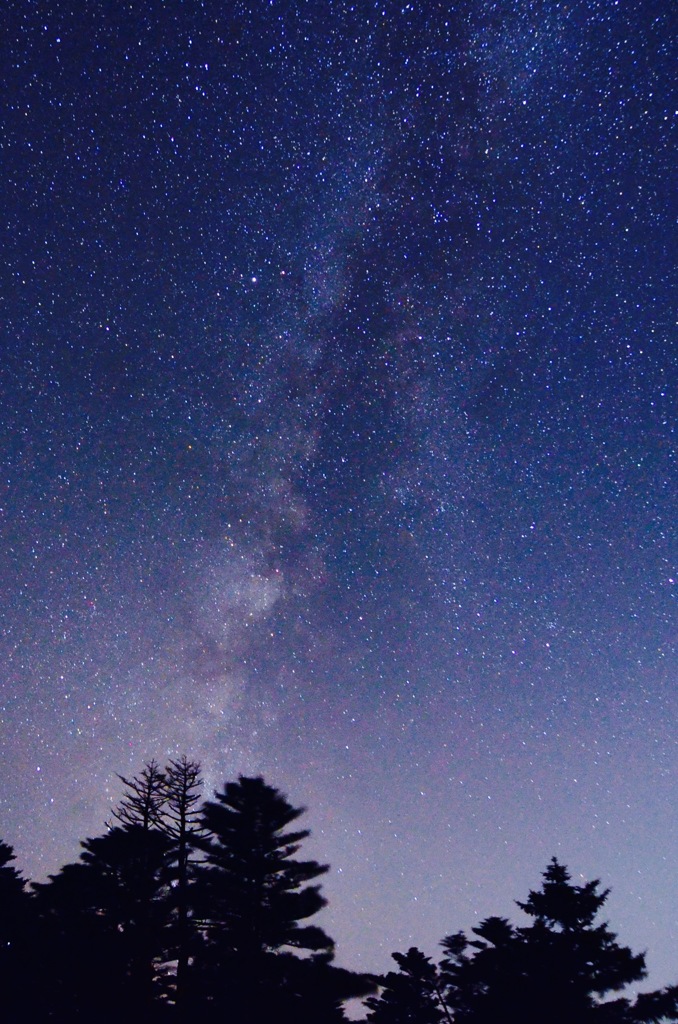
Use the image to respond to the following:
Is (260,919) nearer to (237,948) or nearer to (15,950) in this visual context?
(237,948)

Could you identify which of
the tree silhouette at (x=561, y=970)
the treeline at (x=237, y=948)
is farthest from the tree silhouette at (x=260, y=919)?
the tree silhouette at (x=561, y=970)

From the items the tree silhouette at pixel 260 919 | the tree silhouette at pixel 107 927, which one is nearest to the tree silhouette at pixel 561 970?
the tree silhouette at pixel 260 919

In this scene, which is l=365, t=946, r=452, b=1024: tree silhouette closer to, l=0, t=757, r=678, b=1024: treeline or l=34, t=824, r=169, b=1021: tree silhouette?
l=0, t=757, r=678, b=1024: treeline

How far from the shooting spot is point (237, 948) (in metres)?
17.5

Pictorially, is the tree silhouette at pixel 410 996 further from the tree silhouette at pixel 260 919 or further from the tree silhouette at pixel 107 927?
the tree silhouette at pixel 107 927

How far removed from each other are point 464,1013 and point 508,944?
4083 mm

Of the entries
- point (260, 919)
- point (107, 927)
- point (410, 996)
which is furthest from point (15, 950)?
point (410, 996)

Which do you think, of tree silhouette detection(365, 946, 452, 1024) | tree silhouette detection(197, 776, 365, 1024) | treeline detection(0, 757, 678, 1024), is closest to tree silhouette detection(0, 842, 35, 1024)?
treeline detection(0, 757, 678, 1024)

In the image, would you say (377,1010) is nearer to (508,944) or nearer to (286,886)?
(286,886)

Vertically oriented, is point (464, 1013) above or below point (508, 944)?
below

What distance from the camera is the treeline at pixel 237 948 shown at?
15.0 metres

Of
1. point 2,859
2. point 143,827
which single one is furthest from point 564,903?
point 2,859

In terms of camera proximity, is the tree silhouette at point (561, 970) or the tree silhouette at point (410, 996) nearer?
the tree silhouette at point (561, 970)

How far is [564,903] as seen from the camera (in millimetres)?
15914
